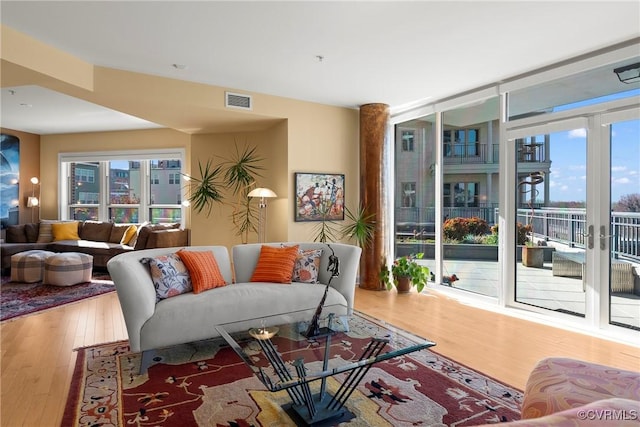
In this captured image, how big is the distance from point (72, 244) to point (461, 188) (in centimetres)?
658

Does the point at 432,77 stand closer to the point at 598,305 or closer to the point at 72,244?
the point at 598,305

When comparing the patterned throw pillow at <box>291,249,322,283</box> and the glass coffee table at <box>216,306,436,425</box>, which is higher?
the patterned throw pillow at <box>291,249,322,283</box>

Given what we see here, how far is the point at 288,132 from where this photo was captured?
5266mm

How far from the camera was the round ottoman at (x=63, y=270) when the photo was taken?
17.6 feet

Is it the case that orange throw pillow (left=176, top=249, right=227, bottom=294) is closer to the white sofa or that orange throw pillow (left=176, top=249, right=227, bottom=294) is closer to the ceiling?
the white sofa

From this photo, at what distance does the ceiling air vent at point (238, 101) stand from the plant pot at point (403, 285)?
10.3 ft

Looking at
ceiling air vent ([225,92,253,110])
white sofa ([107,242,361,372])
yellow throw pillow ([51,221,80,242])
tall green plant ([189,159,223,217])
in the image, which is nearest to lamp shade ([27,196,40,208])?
yellow throw pillow ([51,221,80,242])

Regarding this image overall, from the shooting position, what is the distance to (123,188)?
800cm

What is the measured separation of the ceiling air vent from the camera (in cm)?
477

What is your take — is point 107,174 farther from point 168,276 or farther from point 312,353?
point 312,353

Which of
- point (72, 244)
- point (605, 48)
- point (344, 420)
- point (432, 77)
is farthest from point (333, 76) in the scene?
point (72, 244)

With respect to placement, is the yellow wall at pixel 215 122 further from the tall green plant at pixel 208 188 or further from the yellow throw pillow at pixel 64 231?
the yellow throw pillow at pixel 64 231

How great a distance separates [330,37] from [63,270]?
491 centimetres

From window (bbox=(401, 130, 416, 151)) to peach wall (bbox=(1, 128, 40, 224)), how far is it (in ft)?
25.2
